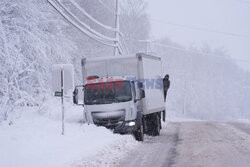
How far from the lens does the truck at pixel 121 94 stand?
14320mm

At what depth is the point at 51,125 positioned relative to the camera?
14922 mm

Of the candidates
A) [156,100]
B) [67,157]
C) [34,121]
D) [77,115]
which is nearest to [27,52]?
[77,115]

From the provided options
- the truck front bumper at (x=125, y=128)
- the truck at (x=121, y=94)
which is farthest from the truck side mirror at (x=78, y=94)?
the truck front bumper at (x=125, y=128)

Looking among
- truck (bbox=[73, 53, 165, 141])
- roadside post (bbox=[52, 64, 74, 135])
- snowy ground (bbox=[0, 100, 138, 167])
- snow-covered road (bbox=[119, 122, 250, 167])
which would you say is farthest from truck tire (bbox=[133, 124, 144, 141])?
roadside post (bbox=[52, 64, 74, 135])

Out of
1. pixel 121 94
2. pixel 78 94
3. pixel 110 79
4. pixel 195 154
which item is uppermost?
pixel 110 79

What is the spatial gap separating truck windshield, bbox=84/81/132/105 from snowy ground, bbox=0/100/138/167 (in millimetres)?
1081

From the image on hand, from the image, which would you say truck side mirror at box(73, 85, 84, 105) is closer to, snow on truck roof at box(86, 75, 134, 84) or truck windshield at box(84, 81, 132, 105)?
truck windshield at box(84, 81, 132, 105)

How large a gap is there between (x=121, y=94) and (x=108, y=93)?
19.5 inches

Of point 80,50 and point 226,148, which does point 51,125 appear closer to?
point 226,148

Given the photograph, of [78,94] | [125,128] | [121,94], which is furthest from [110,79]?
[78,94]

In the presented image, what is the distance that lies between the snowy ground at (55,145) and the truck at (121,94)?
487mm

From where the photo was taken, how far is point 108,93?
14867 mm

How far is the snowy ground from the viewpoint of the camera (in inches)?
369

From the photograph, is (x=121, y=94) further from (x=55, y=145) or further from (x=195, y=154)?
(x=195, y=154)
